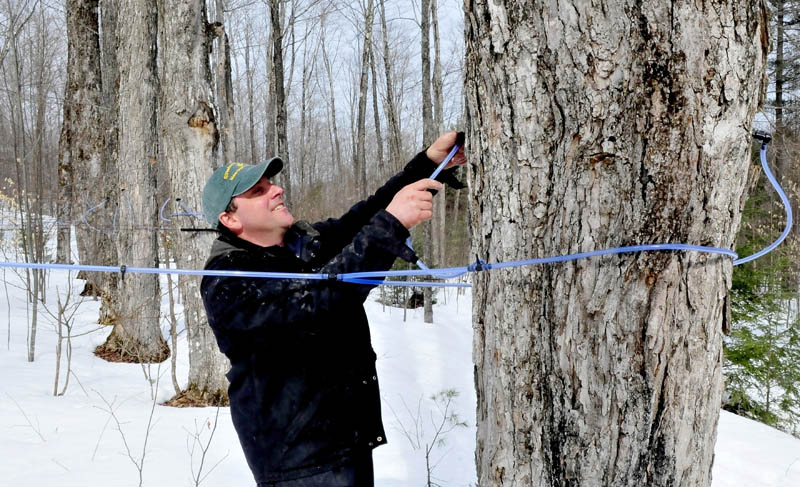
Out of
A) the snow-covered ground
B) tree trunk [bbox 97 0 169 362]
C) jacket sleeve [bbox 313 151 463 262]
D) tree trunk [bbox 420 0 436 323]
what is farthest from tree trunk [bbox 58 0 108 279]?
jacket sleeve [bbox 313 151 463 262]

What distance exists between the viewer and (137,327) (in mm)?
6543

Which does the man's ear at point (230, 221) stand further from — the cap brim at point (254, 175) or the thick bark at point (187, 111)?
the thick bark at point (187, 111)

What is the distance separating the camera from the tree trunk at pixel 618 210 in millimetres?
1075

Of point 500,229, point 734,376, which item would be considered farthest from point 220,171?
point 734,376

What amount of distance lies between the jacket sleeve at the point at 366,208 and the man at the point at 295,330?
12 millimetres

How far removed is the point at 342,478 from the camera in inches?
68.2

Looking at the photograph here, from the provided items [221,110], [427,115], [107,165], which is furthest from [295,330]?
[107,165]

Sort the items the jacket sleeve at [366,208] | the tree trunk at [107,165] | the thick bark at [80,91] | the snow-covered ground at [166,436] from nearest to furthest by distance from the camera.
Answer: the jacket sleeve at [366,208] → the snow-covered ground at [166,436] → the tree trunk at [107,165] → the thick bark at [80,91]

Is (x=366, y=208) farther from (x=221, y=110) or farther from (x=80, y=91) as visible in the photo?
(x=80, y=91)

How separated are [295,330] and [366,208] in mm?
853

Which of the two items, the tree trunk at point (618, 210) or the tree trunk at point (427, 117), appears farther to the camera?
the tree trunk at point (427, 117)

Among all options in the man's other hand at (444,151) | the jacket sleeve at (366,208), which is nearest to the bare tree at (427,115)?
the jacket sleeve at (366,208)

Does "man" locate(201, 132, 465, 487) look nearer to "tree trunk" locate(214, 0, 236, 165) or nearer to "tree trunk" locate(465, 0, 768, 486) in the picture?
"tree trunk" locate(465, 0, 768, 486)

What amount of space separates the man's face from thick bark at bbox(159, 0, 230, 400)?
3000 millimetres
